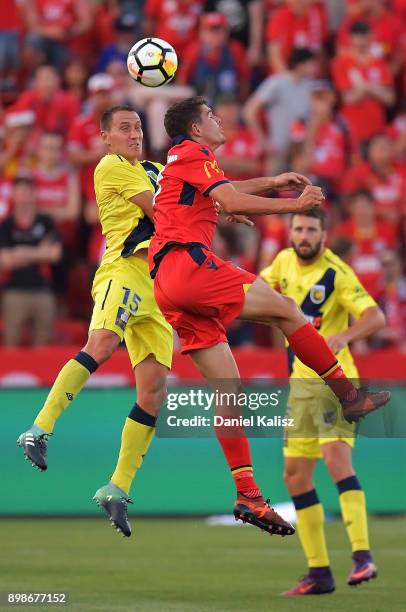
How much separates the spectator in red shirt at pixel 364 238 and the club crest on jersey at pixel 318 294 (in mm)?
4670

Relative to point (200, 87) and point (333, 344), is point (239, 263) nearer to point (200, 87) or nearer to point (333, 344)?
point (200, 87)

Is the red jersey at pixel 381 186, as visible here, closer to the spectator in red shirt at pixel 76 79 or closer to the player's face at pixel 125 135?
the spectator in red shirt at pixel 76 79

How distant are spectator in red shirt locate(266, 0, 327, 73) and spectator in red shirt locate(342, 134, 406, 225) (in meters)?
1.55

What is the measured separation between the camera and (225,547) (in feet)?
40.5

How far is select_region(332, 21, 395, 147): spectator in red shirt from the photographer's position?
17328 mm

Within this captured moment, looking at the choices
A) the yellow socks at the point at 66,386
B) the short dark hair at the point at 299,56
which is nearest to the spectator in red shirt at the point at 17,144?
the short dark hair at the point at 299,56

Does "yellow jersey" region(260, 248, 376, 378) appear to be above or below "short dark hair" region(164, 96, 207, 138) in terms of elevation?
below

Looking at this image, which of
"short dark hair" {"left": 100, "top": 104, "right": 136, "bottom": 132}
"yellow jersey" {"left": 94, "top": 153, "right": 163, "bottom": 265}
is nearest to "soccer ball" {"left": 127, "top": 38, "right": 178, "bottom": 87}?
"short dark hair" {"left": 100, "top": 104, "right": 136, "bottom": 132}

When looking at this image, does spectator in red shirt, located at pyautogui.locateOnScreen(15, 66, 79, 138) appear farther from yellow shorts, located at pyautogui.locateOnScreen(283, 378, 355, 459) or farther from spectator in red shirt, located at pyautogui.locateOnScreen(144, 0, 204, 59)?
yellow shorts, located at pyautogui.locateOnScreen(283, 378, 355, 459)

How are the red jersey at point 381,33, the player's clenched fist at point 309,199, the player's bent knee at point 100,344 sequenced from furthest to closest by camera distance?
the red jersey at point 381,33, the player's bent knee at point 100,344, the player's clenched fist at point 309,199

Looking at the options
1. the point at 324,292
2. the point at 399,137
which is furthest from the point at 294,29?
the point at 324,292

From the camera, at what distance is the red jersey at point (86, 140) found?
52.1 feet

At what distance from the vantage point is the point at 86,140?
15.9m

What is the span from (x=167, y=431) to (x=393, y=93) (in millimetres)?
9672
